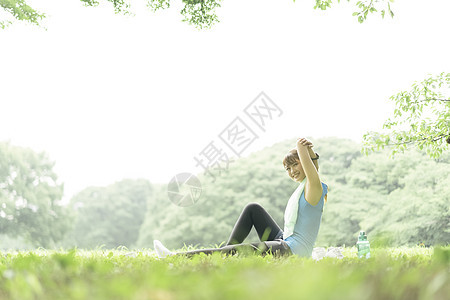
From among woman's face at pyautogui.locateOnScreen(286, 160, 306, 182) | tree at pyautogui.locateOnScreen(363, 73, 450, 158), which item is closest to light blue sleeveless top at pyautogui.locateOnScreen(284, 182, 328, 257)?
woman's face at pyautogui.locateOnScreen(286, 160, 306, 182)

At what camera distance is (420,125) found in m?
5.61

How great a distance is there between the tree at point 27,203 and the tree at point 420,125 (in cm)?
1871

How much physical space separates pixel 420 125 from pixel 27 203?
19.8 m

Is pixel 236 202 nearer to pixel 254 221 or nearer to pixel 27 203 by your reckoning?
pixel 27 203

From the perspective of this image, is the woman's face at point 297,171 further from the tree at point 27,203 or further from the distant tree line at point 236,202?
the tree at point 27,203

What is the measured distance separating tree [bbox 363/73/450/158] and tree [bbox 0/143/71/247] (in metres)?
18.7

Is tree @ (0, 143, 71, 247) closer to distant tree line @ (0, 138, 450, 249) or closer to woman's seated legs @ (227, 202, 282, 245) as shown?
distant tree line @ (0, 138, 450, 249)

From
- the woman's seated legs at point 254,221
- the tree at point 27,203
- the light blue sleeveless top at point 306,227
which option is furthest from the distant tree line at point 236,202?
the light blue sleeveless top at point 306,227

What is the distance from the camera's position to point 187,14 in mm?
5590

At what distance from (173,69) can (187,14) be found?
858 inches

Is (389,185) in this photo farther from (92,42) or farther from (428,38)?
(92,42)

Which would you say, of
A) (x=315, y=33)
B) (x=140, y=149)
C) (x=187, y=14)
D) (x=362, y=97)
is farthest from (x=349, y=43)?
(x=187, y=14)

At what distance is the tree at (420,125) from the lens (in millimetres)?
5273

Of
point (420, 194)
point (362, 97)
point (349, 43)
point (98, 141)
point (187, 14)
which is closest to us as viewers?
point (187, 14)
